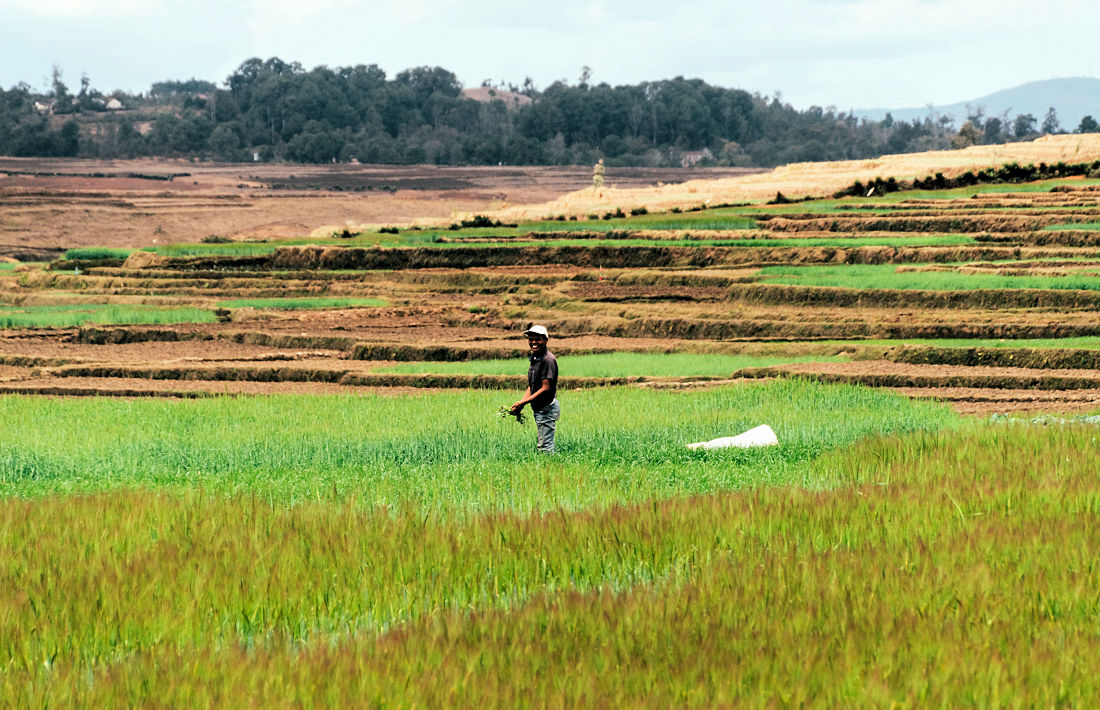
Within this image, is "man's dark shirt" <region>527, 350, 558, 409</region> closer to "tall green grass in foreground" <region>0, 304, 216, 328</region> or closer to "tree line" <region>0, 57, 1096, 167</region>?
"tall green grass in foreground" <region>0, 304, 216, 328</region>

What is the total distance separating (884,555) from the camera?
5.80 meters

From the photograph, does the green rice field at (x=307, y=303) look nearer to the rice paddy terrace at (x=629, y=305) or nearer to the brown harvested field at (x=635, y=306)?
the rice paddy terrace at (x=629, y=305)

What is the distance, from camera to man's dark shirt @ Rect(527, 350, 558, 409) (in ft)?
34.8

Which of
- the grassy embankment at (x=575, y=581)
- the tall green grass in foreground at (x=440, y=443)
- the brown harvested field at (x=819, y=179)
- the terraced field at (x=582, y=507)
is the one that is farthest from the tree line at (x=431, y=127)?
the grassy embankment at (x=575, y=581)

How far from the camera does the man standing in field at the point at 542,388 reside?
10.6 metres

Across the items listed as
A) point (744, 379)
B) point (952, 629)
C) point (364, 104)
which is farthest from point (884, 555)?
point (364, 104)

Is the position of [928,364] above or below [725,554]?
below

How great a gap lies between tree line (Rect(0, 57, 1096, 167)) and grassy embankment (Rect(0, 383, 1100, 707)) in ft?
331

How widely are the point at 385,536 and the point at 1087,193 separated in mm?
34036

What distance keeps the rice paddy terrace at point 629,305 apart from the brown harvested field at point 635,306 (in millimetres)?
58

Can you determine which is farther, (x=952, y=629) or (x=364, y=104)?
(x=364, y=104)

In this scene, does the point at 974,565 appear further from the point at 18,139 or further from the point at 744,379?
the point at 18,139

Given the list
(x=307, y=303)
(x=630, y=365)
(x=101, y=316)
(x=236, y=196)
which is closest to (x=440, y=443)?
(x=630, y=365)

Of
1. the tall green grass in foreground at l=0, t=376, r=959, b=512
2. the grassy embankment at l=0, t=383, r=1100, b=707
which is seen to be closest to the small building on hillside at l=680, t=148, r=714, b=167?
the tall green grass in foreground at l=0, t=376, r=959, b=512
